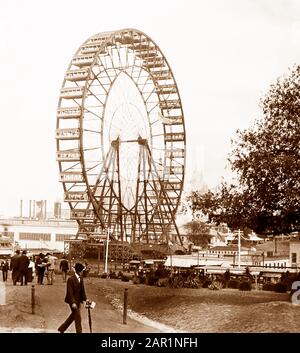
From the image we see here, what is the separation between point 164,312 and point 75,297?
4311 mm

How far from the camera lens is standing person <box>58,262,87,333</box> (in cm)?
1180

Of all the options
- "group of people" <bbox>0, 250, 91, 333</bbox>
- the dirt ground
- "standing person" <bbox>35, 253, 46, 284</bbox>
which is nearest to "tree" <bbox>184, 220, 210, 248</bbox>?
"group of people" <bbox>0, 250, 91, 333</bbox>

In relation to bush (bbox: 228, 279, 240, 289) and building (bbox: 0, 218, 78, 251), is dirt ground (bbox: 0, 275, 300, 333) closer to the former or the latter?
bush (bbox: 228, 279, 240, 289)

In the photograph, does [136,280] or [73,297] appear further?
[136,280]

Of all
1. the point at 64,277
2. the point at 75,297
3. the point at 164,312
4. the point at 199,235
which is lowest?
the point at 164,312

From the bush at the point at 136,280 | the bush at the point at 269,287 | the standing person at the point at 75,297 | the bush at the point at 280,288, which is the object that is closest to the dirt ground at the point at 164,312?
the bush at the point at 280,288

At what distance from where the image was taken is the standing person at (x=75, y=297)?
11.8 meters

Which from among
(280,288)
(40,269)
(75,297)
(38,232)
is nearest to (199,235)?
(38,232)

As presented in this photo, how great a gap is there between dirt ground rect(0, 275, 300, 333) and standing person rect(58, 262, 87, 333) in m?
0.78

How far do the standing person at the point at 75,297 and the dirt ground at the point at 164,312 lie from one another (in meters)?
0.78

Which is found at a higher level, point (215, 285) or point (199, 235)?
point (199, 235)

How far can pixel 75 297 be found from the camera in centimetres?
1202

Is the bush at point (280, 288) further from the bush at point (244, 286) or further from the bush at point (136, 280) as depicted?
the bush at point (136, 280)

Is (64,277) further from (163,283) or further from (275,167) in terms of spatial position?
(275,167)
